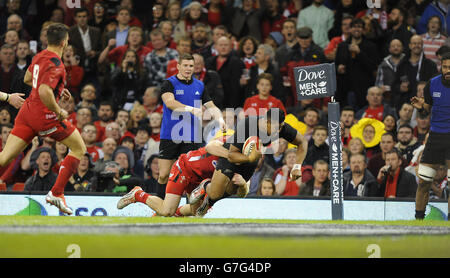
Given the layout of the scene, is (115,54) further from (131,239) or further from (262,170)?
(131,239)

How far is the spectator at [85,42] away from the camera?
1792cm

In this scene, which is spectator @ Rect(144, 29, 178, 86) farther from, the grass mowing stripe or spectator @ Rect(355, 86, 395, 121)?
the grass mowing stripe

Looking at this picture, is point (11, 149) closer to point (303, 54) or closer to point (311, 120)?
point (311, 120)

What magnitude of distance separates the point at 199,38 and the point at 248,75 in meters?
1.57

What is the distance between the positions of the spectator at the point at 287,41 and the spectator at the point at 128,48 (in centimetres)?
283

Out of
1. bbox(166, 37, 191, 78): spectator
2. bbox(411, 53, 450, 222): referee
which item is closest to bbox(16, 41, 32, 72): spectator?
bbox(166, 37, 191, 78): spectator

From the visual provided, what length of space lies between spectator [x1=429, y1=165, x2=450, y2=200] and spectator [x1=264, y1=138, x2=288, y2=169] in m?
2.85

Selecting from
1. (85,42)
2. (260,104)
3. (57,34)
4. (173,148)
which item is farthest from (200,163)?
(85,42)

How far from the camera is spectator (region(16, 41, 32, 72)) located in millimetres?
17141

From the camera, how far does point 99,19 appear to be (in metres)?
18.8

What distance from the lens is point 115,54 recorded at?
1764 centimetres

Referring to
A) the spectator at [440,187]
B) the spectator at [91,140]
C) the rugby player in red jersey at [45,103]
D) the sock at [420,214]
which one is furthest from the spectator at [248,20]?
the rugby player in red jersey at [45,103]

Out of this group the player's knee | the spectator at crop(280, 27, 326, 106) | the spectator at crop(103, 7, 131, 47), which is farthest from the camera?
the spectator at crop(103, 7, 131, 47)
